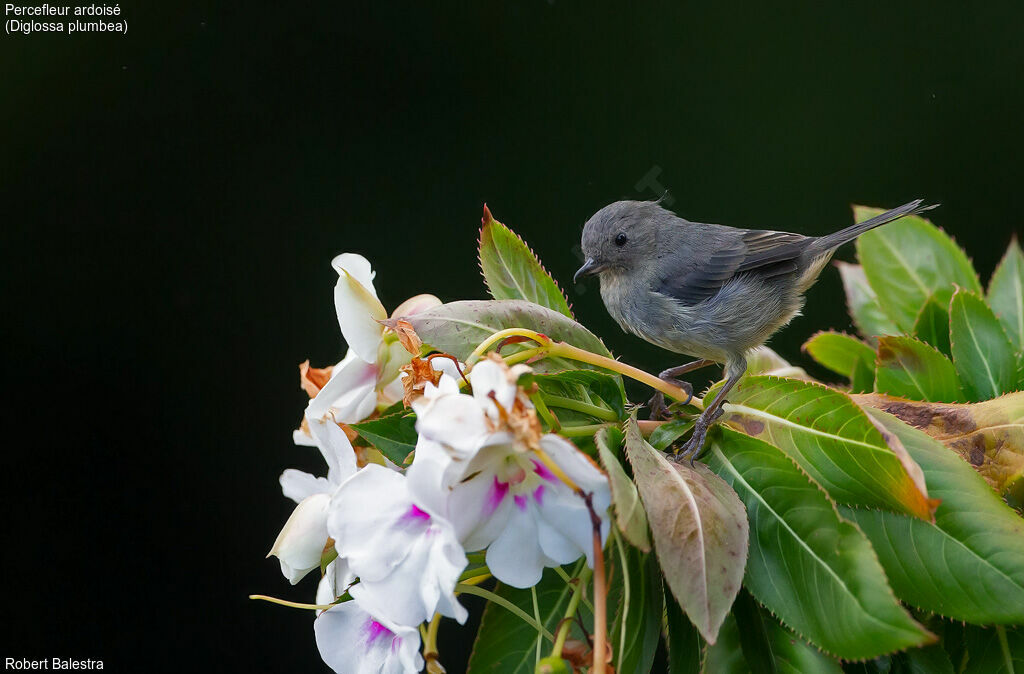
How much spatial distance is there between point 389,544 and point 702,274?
2.70 ft

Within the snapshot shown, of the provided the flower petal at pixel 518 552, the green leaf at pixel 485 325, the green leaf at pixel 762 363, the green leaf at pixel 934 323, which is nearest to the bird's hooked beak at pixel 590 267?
the green leaf at pixel 762 363

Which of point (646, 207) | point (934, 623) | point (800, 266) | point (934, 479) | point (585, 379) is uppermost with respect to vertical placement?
point (646, 207)

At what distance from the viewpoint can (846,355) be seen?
46.9 inches

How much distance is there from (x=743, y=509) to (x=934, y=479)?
→ 0.16 meters

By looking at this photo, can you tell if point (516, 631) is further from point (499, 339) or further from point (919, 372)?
point (919, 372)

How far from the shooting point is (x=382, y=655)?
69cm

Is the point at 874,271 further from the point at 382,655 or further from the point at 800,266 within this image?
the point at 382,655

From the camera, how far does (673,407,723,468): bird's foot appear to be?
2.47 ft

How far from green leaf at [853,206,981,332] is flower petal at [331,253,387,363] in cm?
70

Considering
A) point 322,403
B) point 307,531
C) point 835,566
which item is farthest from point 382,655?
point 835,566

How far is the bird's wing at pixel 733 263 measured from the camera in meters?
1.28

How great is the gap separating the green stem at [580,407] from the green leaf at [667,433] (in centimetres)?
4

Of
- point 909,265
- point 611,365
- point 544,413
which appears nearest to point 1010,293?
point 909,265

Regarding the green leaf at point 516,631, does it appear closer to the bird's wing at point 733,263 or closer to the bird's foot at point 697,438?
the bird's foot at point 697,438
